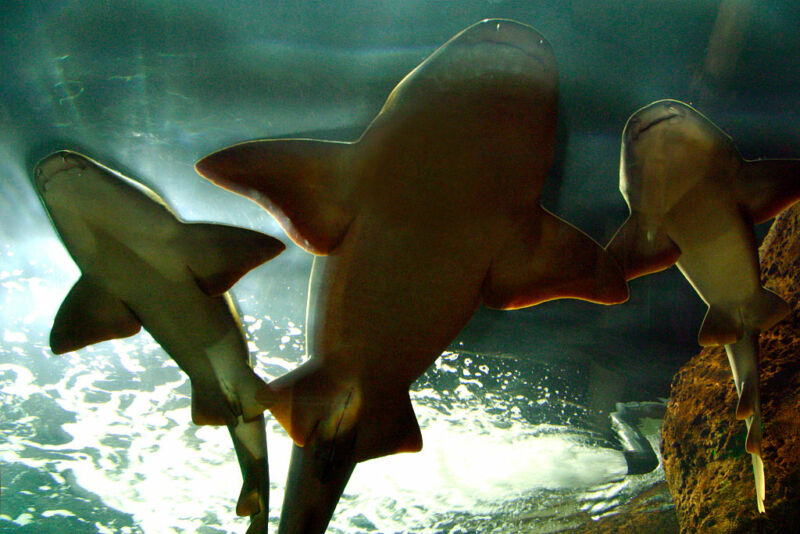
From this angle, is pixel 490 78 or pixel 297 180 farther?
pixel 297 180

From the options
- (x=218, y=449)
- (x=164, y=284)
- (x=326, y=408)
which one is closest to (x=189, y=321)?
(x=164, y=284)

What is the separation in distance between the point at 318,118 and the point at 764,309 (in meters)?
2.88

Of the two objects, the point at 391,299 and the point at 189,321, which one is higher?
the point at 189,321

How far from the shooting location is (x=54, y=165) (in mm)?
1946

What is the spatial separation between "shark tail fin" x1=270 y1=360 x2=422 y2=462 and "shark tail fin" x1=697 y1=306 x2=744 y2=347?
1829mm

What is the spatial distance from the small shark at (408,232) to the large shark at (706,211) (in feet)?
1.41

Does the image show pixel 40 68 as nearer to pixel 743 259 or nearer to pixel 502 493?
pixel 743 259

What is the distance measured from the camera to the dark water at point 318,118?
96.3 inches

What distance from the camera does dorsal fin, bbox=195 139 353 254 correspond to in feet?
6.29

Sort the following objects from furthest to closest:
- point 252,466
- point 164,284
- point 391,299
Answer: point 252,466 < point 164,284 < point 391,299

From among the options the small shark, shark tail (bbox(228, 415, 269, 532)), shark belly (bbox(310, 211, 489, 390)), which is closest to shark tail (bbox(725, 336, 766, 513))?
the small shark

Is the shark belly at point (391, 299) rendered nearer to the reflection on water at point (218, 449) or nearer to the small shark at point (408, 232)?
the small shark at point (408, 232)

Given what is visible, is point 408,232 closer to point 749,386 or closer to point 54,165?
point 54,165

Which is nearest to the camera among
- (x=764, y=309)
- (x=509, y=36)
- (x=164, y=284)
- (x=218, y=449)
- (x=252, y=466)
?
(x=509, y=36)
